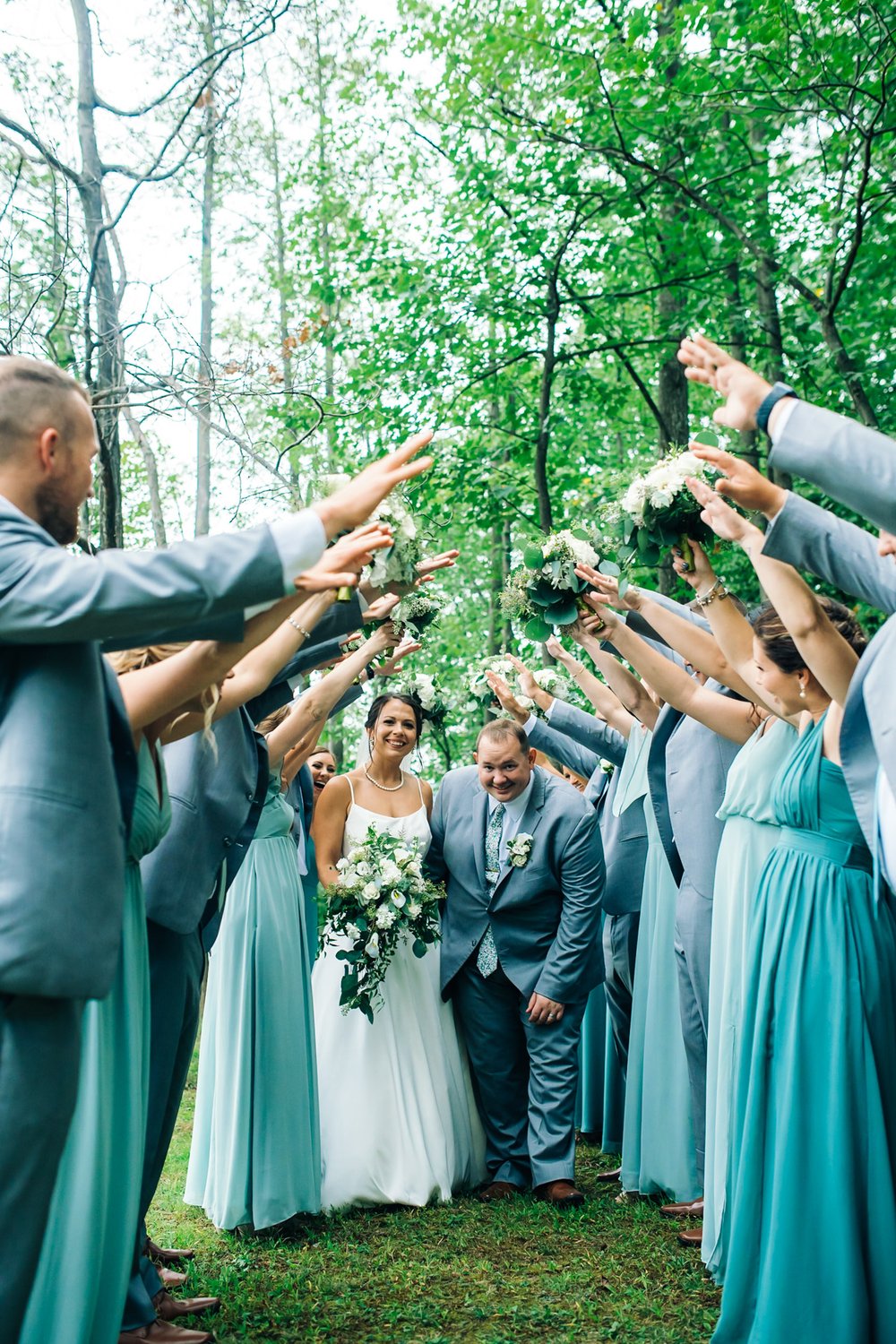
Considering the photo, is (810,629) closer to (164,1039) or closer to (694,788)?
(694,788)

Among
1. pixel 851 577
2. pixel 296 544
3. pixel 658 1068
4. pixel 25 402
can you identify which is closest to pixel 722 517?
pixel 851 577

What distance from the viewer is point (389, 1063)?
256 inches

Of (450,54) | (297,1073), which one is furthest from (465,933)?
(450,54)

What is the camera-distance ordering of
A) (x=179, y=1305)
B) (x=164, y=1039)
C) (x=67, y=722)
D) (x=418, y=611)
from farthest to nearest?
(x=418, y=611) → (x=179, y=1305) → (x=164, y=1039) → (x=67, y=722)

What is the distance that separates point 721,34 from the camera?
10383mm

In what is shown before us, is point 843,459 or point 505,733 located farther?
point 505,733

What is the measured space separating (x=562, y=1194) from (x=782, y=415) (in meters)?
4.88

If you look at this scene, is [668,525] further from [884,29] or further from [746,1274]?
[884,29]

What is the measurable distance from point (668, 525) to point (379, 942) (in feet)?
9.80

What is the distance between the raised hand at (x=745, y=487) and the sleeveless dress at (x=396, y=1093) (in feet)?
13.4

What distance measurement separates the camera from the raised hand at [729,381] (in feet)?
9.74

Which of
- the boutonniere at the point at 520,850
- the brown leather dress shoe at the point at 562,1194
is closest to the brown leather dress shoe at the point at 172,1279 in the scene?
the brown leather dress shoe at the point at 562,1194

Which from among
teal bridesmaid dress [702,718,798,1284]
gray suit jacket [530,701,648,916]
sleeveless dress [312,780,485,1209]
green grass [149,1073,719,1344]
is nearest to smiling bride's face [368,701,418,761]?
sleeveless dress [312,780,485,1209]

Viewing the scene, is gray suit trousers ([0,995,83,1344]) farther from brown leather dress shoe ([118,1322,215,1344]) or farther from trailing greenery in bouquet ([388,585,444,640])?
trailing greenery in bouquet ([388,585,444,640])
